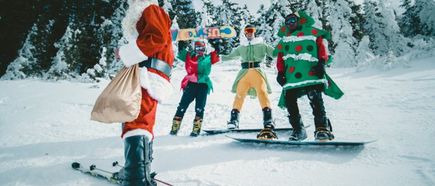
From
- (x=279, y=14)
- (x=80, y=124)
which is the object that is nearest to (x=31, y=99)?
(x=80, y=124)

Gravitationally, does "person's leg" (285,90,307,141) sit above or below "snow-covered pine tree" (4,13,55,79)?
below

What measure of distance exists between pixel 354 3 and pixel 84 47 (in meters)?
28.7

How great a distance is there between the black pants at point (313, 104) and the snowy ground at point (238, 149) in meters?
0.49

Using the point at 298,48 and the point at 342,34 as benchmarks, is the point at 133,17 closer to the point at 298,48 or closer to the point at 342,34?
the point at 298,48

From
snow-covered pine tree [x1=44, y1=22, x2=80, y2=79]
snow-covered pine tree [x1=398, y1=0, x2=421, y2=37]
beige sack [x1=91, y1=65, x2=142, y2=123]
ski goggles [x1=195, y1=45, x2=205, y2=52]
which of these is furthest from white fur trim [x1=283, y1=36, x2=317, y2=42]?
snow-covered pine tree [x1=398, y1=0, x2=421, y2=37]

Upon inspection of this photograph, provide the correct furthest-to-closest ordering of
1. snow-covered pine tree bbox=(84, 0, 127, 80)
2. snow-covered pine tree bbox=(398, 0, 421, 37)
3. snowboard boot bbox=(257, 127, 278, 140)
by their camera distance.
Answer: snow-covered pine tree bbox=(398, 0, 421, 37) < snow-covered pine tree bbox=(84, 0, 127, 80) < snowboard boot bbox=(257, 127, 278, 140)

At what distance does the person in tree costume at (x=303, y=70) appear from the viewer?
14.2 feet

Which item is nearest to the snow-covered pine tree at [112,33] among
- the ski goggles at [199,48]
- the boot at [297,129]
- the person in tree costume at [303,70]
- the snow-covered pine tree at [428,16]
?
the ski goggles at [199,48]

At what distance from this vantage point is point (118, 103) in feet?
7.97

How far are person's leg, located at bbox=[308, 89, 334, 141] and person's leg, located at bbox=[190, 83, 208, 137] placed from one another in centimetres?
201

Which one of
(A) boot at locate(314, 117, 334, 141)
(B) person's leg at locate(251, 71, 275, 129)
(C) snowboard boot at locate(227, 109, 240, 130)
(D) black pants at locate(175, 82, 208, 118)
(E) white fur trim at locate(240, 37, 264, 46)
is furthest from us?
(E) white fur trim at locate(240, 37, 264, 46)

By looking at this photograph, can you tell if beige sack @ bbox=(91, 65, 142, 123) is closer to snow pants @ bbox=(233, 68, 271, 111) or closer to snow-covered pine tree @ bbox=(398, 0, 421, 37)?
snow pants @ bbox=(233, 68, 271, 111)

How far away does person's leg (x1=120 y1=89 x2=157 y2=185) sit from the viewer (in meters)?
2.47

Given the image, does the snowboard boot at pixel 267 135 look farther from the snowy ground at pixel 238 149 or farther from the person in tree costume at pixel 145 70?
the person in tree costume at pixel 145 70
